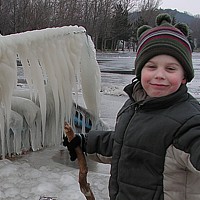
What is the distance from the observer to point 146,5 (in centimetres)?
8812

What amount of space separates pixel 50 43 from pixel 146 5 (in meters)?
88.2

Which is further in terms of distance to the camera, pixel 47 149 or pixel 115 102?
pixel 115 102

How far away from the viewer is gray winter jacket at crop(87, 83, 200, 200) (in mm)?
1748

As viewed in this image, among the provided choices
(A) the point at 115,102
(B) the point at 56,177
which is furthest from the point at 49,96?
(A) the point at 115,102

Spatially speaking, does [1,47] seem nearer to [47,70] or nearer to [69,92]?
[47,70]

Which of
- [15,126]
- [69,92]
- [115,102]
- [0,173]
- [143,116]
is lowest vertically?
[115,102]

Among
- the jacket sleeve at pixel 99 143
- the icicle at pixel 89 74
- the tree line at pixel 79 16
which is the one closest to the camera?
the jacket sleeve at pixel 99 143

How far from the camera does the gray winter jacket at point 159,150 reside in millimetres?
1748

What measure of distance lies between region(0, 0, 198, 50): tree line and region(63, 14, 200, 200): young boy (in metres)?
28.4

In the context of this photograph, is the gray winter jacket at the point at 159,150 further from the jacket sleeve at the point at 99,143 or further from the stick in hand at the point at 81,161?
the stick in hand at the point at 81,161

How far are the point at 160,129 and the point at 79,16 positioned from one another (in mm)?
52223

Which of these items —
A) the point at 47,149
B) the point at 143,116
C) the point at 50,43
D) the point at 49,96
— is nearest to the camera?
the point at 143,116

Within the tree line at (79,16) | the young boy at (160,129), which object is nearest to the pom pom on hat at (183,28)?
the young boy at (160,129)

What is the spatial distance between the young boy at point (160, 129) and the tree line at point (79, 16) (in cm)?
2835
